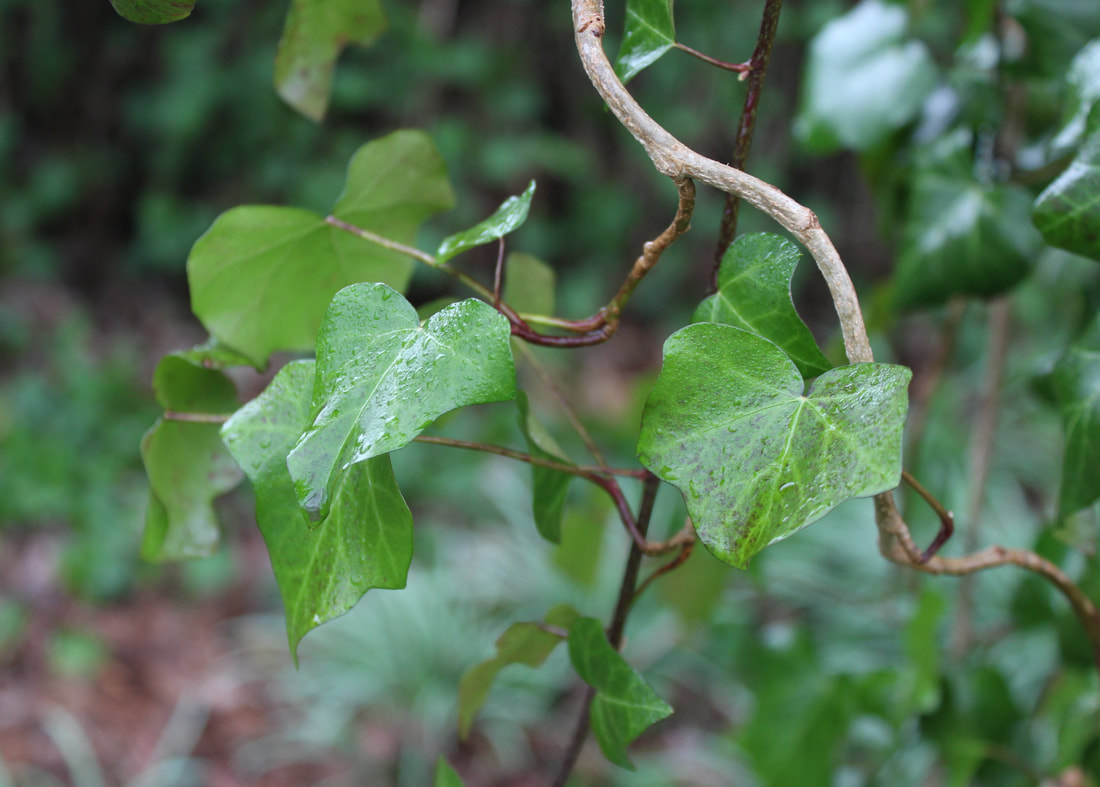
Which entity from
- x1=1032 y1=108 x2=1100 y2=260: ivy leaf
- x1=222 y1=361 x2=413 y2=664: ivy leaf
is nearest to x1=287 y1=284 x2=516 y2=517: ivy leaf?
x1=222 y1=361 x2=413 y2=664: ivy leaf

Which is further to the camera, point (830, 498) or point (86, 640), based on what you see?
point (86, 640)

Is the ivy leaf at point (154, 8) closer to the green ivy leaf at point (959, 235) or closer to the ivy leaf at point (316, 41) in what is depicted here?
the ivy leaf at point (316, 41)

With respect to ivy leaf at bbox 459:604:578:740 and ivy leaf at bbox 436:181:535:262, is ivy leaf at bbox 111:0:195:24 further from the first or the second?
ivy leaf at bbox 459:604:578:740

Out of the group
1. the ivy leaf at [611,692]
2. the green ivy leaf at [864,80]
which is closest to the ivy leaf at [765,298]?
the ivy leaf at [611,692]

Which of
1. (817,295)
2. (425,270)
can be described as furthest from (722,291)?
(817,295)

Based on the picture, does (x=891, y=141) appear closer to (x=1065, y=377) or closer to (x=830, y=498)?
(x=1065, y=377)
